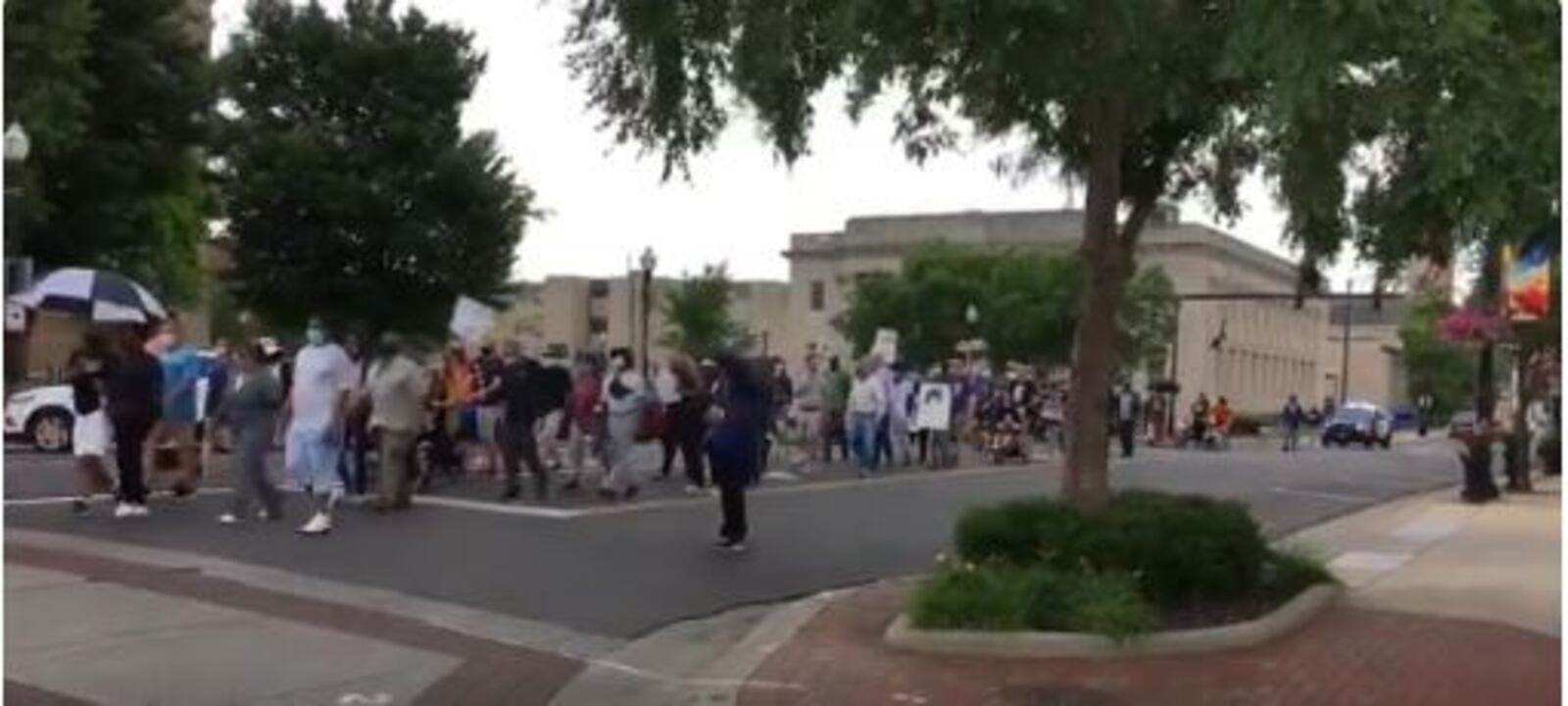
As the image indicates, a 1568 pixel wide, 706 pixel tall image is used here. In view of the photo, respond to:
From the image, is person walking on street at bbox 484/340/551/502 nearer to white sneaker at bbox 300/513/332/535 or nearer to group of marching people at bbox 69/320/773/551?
group of marching people at bbox 69/320/773/551

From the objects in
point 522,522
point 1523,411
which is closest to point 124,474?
point 522,522

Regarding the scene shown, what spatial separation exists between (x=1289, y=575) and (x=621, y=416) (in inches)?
285

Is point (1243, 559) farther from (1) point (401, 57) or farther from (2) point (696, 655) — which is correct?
(1) point (401, 57)

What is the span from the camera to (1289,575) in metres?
11.9

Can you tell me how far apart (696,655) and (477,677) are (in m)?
1.39

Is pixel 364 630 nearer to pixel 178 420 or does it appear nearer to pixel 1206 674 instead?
pixel 1206 674

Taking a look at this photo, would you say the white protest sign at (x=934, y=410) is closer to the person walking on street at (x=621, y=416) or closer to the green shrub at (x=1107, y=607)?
the person walking on street at (x=621, y=416)

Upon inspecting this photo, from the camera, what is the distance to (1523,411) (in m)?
27.7

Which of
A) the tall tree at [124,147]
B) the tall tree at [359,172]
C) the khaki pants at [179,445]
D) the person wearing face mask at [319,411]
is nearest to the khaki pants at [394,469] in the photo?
the person wearing face mask at [319,411]

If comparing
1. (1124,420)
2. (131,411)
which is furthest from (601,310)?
(131,411)

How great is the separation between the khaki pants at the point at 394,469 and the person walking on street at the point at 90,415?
206 cm

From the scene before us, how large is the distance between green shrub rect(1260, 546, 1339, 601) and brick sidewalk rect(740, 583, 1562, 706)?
65 centimetres

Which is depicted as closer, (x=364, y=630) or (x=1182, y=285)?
(x=364, y=630)

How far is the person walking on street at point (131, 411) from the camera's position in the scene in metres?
14.8
